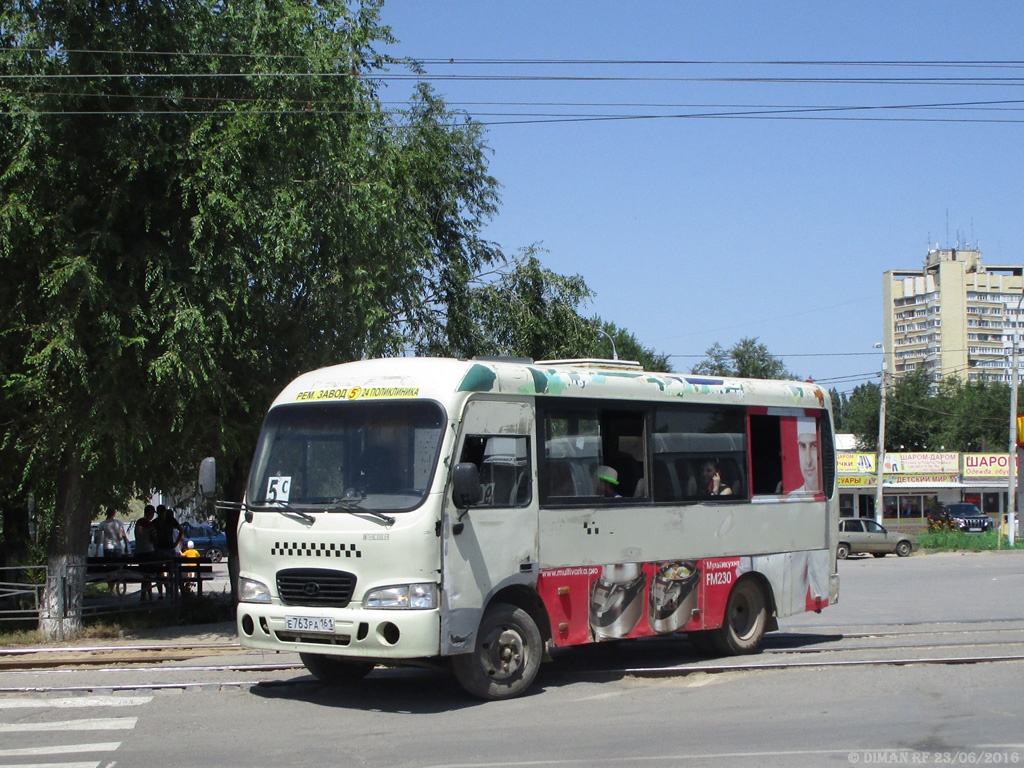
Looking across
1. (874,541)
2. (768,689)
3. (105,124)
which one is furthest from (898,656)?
(874,541)

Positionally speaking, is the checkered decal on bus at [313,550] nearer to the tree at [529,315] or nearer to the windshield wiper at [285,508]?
the windshield wiper at [285,508]

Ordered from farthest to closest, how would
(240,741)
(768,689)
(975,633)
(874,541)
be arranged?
(874,541) → (975,633) → (768,689) → (240,741)

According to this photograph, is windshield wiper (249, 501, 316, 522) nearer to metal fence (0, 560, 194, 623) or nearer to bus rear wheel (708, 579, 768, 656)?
bus rear wheel (708, 579, 768, 656)

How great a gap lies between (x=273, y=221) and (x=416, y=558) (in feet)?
24.3

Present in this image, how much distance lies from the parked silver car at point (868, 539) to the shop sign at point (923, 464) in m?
23.5

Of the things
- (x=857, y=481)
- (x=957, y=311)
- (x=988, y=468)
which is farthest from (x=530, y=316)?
(x=957, y=311)

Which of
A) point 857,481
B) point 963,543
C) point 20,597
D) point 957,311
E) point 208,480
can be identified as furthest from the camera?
point 957,311

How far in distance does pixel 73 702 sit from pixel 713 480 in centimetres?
644

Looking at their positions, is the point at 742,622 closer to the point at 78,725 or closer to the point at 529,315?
the point at 78,725

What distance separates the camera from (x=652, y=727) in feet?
25.6

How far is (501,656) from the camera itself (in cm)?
888

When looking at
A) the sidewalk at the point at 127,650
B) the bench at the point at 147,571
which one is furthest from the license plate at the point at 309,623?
the bench at the point at 147,571

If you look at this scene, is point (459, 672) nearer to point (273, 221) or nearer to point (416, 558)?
point (416, 558)

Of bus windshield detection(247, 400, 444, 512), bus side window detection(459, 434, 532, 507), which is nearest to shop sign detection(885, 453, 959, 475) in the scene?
bus side window detection(459, 434, 532, 507)
